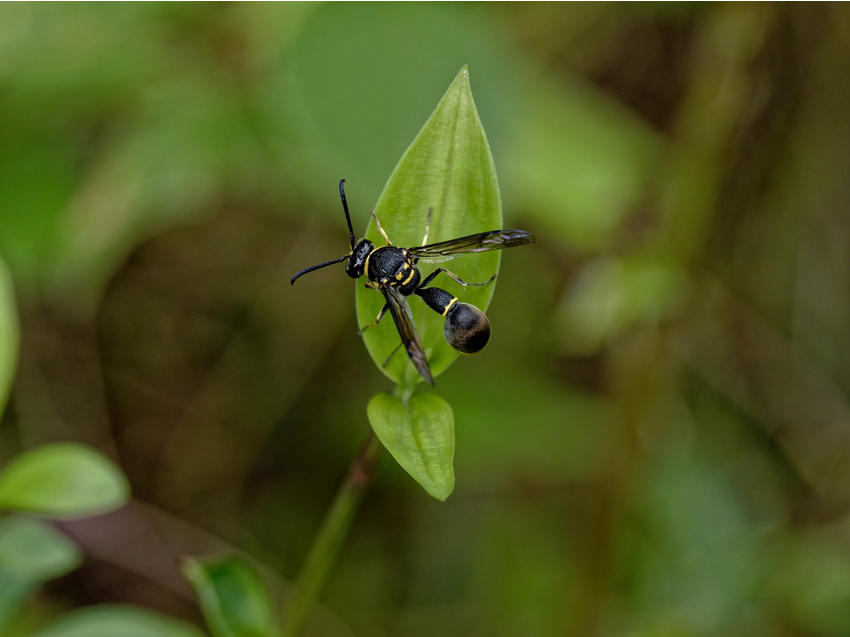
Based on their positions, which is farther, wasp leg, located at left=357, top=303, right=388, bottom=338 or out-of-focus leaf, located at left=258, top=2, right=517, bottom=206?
out-of-focus leaf, located at left=258, top=2, right=517, bottom=206

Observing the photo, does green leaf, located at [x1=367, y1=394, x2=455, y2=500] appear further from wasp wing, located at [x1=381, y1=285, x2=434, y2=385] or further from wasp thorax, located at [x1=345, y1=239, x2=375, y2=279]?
wasp thorax, located at [x1=345, y1=239, x2=375, y2=279]

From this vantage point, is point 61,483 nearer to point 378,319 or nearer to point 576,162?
point 378,319

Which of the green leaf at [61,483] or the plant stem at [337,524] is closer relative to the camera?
the plant stem at [337,524]

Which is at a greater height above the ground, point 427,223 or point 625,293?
point 427,223

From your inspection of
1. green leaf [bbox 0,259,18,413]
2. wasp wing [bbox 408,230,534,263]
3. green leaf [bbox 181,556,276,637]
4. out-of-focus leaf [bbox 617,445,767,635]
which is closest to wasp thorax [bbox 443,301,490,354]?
wasp wing [bbox 408,230,534,263]

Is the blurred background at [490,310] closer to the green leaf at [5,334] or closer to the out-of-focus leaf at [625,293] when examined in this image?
the out-of-focus leaf at [625,293]

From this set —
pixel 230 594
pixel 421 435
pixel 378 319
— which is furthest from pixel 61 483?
pixel 421 435

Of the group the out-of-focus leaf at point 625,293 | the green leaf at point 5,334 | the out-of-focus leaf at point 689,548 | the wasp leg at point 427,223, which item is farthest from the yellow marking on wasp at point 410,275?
the out-of-focus leaf at point 689,548
